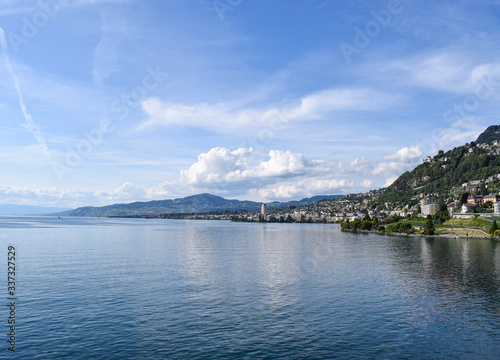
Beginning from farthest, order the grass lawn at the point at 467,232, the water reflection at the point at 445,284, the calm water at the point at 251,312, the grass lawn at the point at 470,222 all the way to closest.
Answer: the grass lawn at the point at 470,222 → the grass lawn at the point at 467,232 → the water reflection at the point at 445,284 → the calm water at the point at 251,312

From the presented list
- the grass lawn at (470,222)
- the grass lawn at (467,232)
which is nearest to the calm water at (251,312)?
the grass lawn at (467,232)

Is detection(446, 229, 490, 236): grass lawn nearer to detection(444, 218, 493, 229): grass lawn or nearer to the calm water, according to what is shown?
detection(444, 218, 493, 229): grass lawn

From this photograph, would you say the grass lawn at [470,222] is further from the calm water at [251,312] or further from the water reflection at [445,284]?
the calm water at [251,312]

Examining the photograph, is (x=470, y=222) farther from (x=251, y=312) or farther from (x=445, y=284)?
(x=251, y=312)

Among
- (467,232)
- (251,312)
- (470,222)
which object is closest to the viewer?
(251,312)

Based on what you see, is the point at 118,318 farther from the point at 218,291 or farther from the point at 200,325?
the point at 218,291

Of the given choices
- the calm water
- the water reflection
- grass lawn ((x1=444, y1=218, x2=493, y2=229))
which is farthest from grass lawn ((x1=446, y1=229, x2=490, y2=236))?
the calm water

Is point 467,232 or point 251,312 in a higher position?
point 251,312

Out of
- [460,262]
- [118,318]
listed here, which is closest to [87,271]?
[118,318]

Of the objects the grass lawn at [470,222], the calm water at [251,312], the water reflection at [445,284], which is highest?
the grass lawn at [470,222]

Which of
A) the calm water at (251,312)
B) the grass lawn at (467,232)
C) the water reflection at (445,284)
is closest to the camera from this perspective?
the calm water at (251,312)

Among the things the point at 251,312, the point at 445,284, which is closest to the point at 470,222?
the point at 445,284

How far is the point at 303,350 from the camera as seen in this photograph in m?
27.0

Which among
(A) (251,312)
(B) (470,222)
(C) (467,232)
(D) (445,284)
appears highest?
(B) (470,222)
